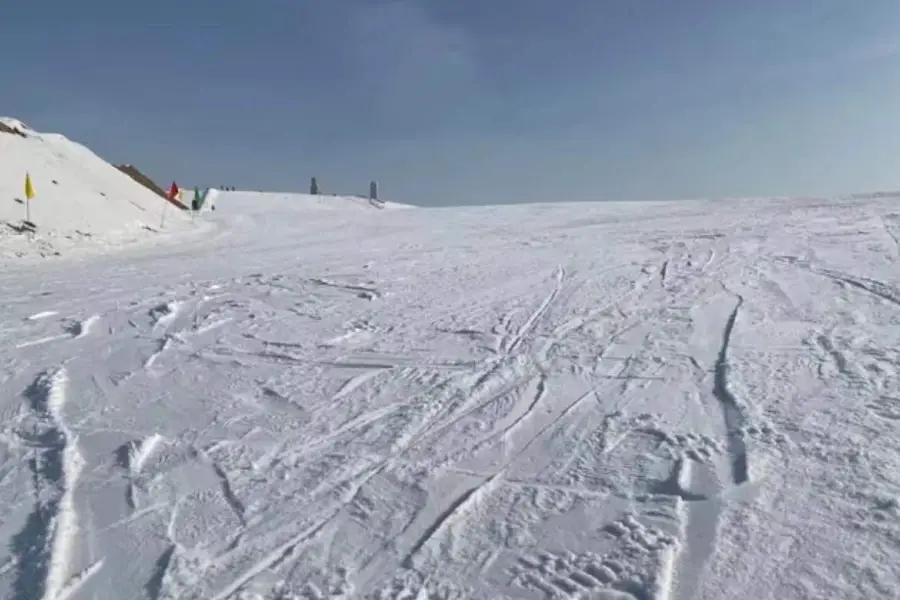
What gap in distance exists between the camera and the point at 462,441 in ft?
12.8

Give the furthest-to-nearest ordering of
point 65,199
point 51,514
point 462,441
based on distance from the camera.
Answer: point 65,199 → point 462,441 → point 51,514

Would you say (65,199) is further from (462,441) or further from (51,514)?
(462,441)

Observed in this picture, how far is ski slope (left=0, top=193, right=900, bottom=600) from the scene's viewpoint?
272cm

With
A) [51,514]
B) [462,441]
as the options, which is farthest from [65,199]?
[462,441]

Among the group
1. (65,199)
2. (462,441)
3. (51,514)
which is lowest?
(51,514)

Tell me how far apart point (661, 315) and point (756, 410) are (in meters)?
2.54

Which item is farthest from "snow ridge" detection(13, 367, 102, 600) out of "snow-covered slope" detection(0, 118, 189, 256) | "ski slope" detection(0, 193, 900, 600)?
"snow-covered slope" detection(0, 118, 189, 256)

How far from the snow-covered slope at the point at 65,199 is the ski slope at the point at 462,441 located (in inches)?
292

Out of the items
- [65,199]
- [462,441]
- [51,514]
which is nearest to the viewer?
[51,514]

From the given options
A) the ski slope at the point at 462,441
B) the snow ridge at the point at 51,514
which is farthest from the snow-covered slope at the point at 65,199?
the snow ridge at the point at 51,514

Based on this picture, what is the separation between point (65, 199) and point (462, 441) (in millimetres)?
17373

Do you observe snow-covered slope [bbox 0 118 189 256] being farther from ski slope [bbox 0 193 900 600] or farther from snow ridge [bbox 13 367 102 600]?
snow ridge [bbox 13 367 102 600]

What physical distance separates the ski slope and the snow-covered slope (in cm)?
741

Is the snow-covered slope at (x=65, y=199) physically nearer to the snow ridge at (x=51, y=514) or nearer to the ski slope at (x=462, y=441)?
the ski slope at (x=462, y=441)
